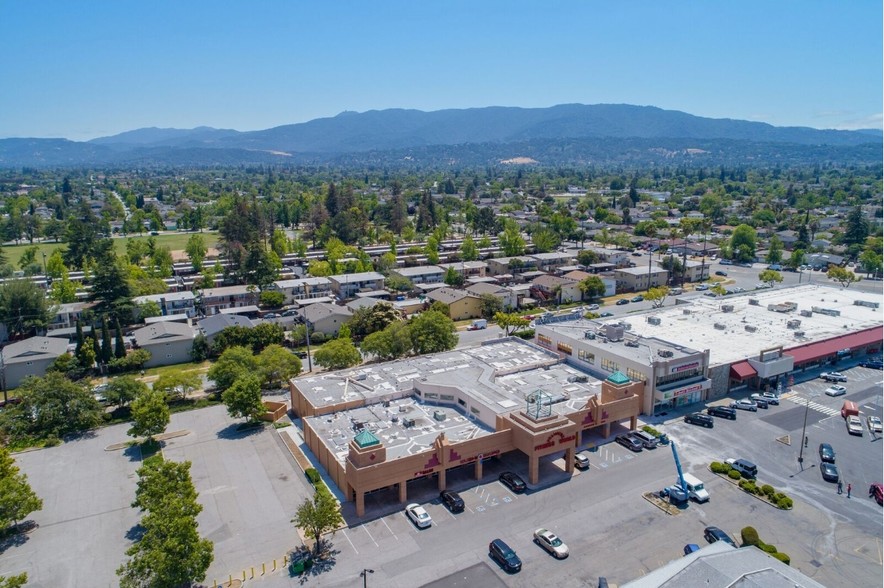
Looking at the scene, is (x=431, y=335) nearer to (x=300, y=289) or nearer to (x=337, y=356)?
(x=337, y=356)

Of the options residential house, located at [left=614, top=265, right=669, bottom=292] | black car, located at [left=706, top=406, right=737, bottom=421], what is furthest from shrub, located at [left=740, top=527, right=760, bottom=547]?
residential house, located at [left=614, top=265, right=669, bottom=292]

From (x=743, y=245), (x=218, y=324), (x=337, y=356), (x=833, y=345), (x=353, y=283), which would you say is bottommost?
(x=833, y=345)

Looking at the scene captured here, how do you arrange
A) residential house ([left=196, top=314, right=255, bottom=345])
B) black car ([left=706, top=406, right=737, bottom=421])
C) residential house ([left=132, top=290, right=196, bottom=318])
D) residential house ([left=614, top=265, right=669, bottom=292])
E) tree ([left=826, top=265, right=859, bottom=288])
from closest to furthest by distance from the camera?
black car ([left=706, top=406, right=737, bottom=421]), residential house ([left=196, top=314, right=255, bottom=345]), residential house ([left=132, top=290, right=196, bottom=318]), tree ([left=826, top=265, right=859, bottom=288]), residential house ([left=614, top=265, right=669, bottom=292])

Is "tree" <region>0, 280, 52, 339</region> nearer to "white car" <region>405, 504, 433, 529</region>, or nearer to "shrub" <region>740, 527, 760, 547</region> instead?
"white car" <region>405, 504, 433, 529</region>

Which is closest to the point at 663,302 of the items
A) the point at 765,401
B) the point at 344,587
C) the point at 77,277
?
the point at 765,401

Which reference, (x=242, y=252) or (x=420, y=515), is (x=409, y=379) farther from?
(x=242, y=252)

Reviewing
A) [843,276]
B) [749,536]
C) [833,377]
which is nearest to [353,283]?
[833,377]

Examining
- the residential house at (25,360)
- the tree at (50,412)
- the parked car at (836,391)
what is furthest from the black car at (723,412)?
the residential house at (25,360)
